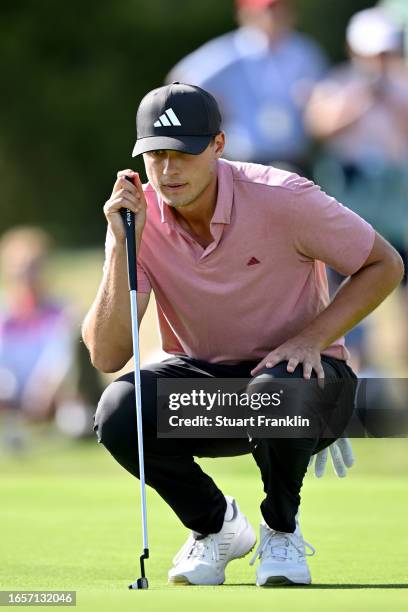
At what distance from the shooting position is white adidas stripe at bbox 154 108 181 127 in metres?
4.69

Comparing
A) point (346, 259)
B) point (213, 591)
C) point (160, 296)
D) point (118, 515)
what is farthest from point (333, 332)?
point (118, 515)

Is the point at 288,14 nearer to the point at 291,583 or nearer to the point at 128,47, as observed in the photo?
the point at 291,583

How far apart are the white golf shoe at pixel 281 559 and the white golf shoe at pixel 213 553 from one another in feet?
0.40

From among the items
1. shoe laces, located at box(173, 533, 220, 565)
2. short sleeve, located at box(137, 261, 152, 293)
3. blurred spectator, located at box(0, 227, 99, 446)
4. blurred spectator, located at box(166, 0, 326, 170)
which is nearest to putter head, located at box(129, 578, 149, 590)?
shoe laces, located at box(173, 533, 220, 565)

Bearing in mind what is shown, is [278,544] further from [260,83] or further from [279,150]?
[260,83]

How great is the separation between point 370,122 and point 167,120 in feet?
18.2

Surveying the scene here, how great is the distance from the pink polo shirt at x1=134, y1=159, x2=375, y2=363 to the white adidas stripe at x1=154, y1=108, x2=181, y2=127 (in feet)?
1.00

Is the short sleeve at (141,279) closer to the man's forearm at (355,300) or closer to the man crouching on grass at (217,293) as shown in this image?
the man crouching on grass at (217,293)

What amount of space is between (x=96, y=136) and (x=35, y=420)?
45.6 ft

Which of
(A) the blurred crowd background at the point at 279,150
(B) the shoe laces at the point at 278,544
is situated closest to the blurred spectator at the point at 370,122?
(A) the blurred crowd background at the point at 279,150

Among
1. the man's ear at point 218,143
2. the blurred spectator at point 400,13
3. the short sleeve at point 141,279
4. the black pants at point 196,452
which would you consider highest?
the blurred spectator at point 400,13

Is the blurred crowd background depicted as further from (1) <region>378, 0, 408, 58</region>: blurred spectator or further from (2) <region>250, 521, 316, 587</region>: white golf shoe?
(2) <region>250, 521, 316, 587</region>: white golf shoe

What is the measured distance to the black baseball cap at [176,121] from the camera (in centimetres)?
469

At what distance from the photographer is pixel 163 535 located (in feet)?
19.0
